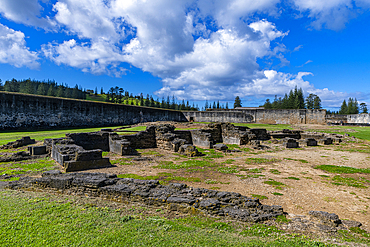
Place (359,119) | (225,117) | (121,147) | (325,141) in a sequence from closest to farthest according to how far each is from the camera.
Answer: (121,147) → (325,141) → (359,119) → (225,117)

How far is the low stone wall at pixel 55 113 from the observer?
21.9 metres

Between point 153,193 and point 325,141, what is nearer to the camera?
point 153,193

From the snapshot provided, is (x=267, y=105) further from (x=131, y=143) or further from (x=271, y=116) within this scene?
(x=131, y=143)

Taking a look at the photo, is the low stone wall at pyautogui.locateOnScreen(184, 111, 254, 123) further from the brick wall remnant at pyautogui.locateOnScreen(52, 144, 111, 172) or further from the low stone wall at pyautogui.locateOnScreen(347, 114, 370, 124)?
the brick wall remnant at pyautogui.locateOnScreen(52, 144, 111, 172)

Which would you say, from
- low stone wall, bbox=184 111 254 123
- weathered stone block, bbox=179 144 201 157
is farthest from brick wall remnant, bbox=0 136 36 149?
low stone wall, bbox=184 111 254 123

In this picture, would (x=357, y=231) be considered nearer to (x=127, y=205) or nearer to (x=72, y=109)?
(x=127, y=205)

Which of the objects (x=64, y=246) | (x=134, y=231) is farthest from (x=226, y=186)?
(x=64, y=246)

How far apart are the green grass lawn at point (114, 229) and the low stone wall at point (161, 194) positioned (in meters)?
0.32

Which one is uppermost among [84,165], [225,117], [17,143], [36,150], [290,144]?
[225,117]

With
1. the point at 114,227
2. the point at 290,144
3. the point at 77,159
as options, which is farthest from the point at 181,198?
the point at 290,144

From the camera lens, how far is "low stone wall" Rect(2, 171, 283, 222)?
4.58 m

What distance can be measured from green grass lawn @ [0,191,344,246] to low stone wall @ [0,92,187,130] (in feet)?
78.1

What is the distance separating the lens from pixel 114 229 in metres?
3.71

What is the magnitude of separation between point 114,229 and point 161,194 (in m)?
A: 1.64
